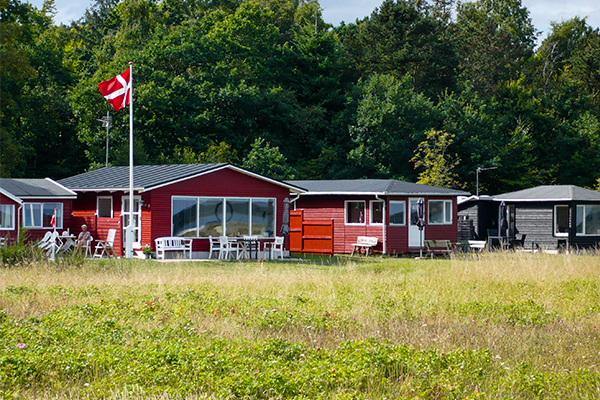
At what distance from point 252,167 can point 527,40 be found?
33.6 metres

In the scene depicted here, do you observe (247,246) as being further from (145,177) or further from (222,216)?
(145,177)

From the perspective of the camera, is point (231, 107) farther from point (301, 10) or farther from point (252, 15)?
point (301, 10)

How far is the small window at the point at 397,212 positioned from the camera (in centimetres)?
2972

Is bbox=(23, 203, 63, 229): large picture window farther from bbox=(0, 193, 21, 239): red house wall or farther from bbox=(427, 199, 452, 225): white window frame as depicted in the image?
bbox=(427, 199, 452, 225): white window frame

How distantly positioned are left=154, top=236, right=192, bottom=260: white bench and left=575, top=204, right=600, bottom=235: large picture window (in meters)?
16.5

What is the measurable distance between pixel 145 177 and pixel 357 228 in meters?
8.70

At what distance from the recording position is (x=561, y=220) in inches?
1300

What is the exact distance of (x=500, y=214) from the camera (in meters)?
34.7

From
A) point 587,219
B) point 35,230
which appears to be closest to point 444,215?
point 587,219

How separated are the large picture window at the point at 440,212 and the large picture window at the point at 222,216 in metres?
6.95

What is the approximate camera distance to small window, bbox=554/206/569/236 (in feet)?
108

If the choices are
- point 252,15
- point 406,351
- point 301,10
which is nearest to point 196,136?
point 252,15

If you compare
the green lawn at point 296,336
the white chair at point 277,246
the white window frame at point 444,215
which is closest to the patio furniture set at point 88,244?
the white chair at point 277,246

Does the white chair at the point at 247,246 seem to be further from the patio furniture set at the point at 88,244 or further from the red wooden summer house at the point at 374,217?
the patio furniture set at the point at 88,244
